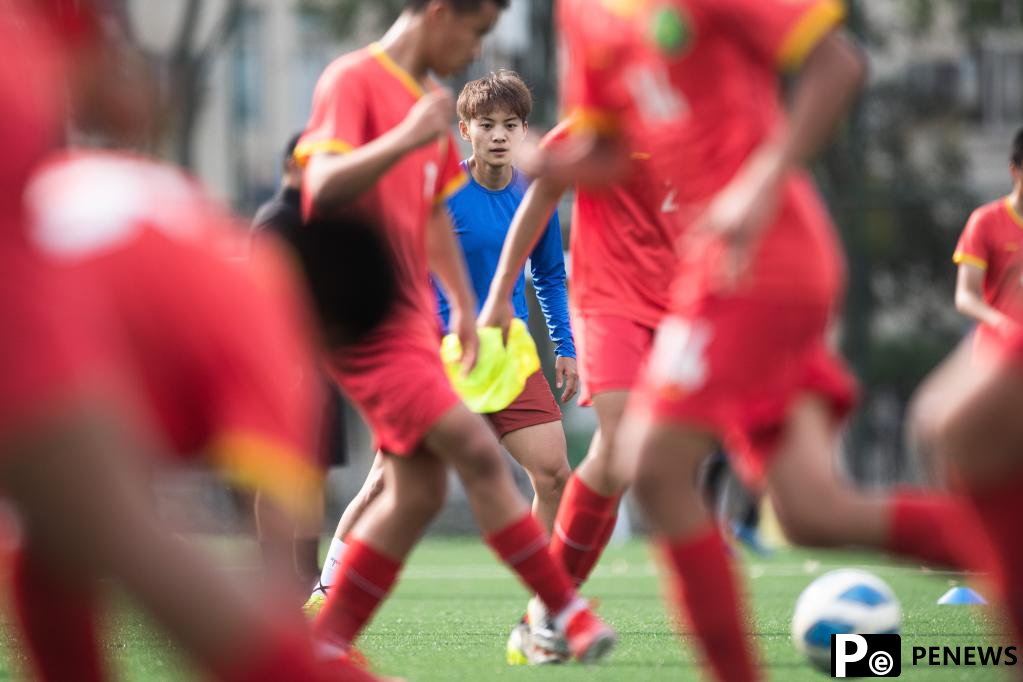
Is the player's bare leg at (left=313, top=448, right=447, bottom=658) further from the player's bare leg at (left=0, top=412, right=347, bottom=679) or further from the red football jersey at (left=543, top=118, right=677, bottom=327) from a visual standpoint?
the player's bare leg at (left=0, top=412, right=347, bottom=679)

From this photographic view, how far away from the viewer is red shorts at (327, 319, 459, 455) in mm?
4816

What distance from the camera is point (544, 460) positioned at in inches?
277

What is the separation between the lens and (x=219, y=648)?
2600mm

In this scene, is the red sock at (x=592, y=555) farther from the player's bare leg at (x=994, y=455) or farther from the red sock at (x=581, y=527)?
the player's bare leg at (x=994, y=455)

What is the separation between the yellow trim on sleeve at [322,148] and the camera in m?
4.85

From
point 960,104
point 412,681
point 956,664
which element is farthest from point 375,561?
point 960,104

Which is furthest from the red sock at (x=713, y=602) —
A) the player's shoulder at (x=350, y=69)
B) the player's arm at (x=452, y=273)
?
the player's shoulder at (x=350, y=69)

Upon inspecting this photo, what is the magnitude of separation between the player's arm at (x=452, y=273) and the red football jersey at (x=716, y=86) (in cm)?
116

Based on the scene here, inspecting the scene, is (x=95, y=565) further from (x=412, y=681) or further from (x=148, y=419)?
(x=412, y=681)

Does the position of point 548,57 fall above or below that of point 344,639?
below

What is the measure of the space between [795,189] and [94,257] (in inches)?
74.3

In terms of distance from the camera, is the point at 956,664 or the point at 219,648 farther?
the point at 956,664

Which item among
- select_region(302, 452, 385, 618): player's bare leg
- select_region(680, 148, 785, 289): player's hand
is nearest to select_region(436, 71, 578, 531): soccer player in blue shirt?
select_region(302, 452, 385, 618): player's bare leg

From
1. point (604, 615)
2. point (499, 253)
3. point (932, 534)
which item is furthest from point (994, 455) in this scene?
point (604, 615)
